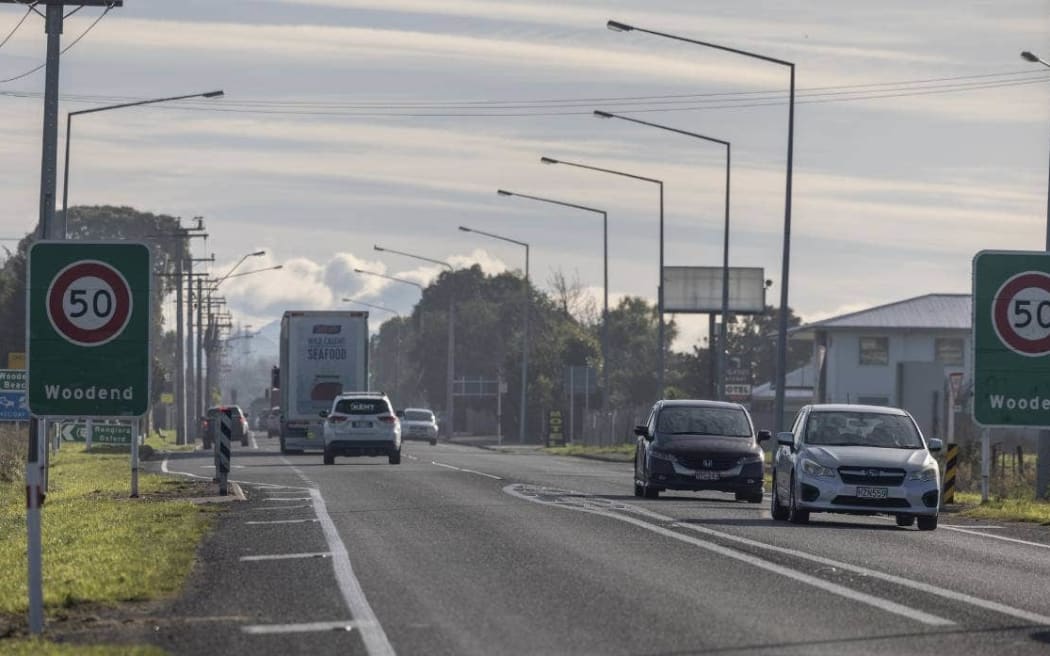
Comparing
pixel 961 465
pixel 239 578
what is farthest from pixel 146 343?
pixel 961 465

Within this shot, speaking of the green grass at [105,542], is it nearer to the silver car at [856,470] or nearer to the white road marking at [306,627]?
the white road marking at [306,627]

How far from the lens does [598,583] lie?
52.5 feet

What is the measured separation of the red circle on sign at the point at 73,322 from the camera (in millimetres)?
18719

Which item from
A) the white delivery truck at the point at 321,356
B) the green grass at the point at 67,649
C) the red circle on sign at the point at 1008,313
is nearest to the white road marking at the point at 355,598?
the green grass at the point at 67,649

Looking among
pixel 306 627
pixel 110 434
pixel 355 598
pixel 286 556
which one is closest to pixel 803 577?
pixel 355 598

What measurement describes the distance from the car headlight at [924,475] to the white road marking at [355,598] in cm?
702

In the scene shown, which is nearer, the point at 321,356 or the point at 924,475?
the point at 924,475

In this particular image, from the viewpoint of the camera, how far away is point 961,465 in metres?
41.7

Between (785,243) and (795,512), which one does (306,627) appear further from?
(785,243)

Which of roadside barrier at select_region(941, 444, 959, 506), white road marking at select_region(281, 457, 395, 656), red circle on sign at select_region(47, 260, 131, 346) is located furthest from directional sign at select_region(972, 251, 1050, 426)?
red circle on sign at select_region(47, 260, 131, 346)

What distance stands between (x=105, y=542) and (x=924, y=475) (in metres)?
10.00

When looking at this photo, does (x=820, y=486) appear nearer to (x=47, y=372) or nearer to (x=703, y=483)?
(x=703, y=483)

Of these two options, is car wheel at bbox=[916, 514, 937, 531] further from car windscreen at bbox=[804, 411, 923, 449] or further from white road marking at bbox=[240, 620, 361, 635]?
white road marking at bbox=[240, 620, 361, 635]

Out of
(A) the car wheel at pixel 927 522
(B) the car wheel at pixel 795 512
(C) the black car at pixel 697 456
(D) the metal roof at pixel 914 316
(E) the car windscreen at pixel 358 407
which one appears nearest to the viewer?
(A) the car wheel at pixel 927 522
